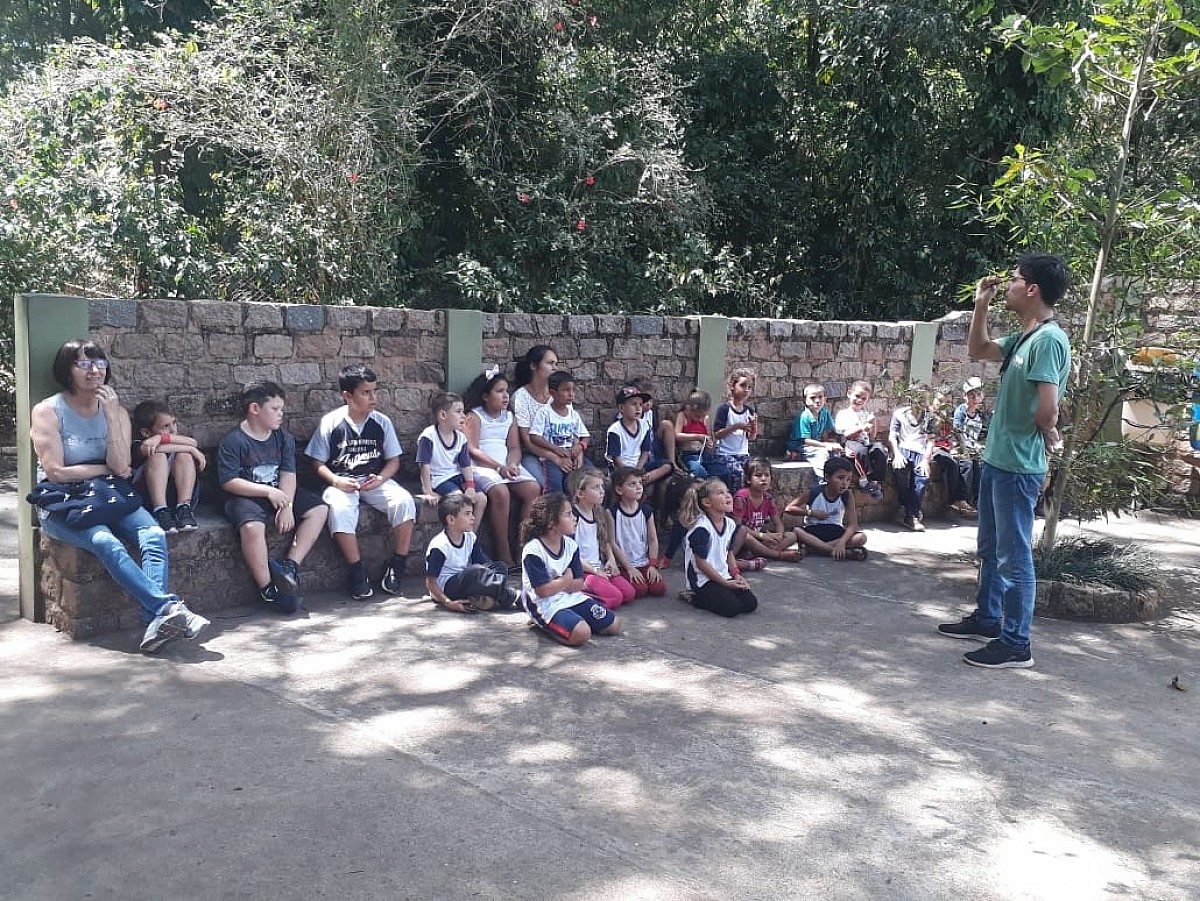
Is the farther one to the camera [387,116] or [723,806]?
[387,116]

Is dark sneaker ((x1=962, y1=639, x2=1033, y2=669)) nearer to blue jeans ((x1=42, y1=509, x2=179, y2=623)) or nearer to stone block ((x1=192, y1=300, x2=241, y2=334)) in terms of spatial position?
blue jeans ((x1=42, y1=509, x2=179, y2=623))

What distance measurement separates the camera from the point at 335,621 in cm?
615

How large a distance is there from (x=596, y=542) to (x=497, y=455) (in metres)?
1.17

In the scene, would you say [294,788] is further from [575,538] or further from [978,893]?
[575,538]

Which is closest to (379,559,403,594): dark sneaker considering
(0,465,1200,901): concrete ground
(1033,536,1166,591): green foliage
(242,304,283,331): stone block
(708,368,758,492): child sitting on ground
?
(0,465,1200,901): concrete ground

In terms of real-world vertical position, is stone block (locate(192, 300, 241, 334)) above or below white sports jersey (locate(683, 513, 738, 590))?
above

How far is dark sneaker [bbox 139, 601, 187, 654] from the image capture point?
17.6ft

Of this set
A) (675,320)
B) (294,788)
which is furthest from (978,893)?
(675,320)

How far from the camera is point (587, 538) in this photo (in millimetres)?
6703

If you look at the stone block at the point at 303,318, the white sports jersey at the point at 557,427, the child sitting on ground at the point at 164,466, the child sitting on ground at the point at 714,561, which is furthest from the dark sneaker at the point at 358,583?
the child sitting on ground at the point at 714,561

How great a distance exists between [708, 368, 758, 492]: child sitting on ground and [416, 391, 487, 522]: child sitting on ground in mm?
2206

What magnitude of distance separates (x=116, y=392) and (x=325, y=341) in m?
1.40

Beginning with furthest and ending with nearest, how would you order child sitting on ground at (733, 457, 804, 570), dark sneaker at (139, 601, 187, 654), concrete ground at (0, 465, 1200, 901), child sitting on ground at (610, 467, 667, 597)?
child sitting on ground at (733, 457, 804, 570) → child sitting on ground at (610, 467, 667, 597) → dark sneaker at (139, 601, 187, 654) → concrete ground at (0, 465, 1200, 901)

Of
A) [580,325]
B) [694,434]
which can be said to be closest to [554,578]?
[694,434]
